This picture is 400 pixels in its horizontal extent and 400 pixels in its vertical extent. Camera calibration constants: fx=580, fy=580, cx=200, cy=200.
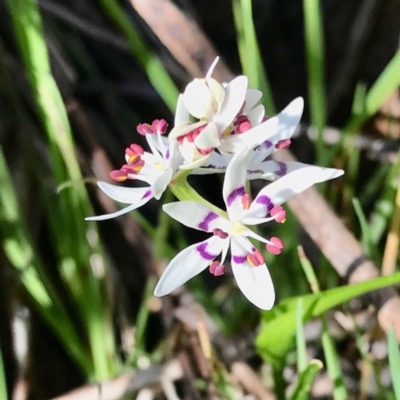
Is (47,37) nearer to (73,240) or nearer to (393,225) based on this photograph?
(73,240)

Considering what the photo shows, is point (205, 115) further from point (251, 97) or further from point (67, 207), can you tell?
point (67, 207)

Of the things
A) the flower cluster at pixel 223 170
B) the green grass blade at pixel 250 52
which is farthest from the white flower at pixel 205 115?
the green grass blade at pixel 250 52

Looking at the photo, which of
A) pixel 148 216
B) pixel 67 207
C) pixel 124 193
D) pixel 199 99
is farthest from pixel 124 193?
pixel 148 216

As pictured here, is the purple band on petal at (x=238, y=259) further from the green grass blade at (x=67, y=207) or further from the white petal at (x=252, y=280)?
the green grass blade at (x=67, y=207)

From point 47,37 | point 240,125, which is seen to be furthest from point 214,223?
point 47,37

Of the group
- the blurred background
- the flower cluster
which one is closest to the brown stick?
the blurred background
